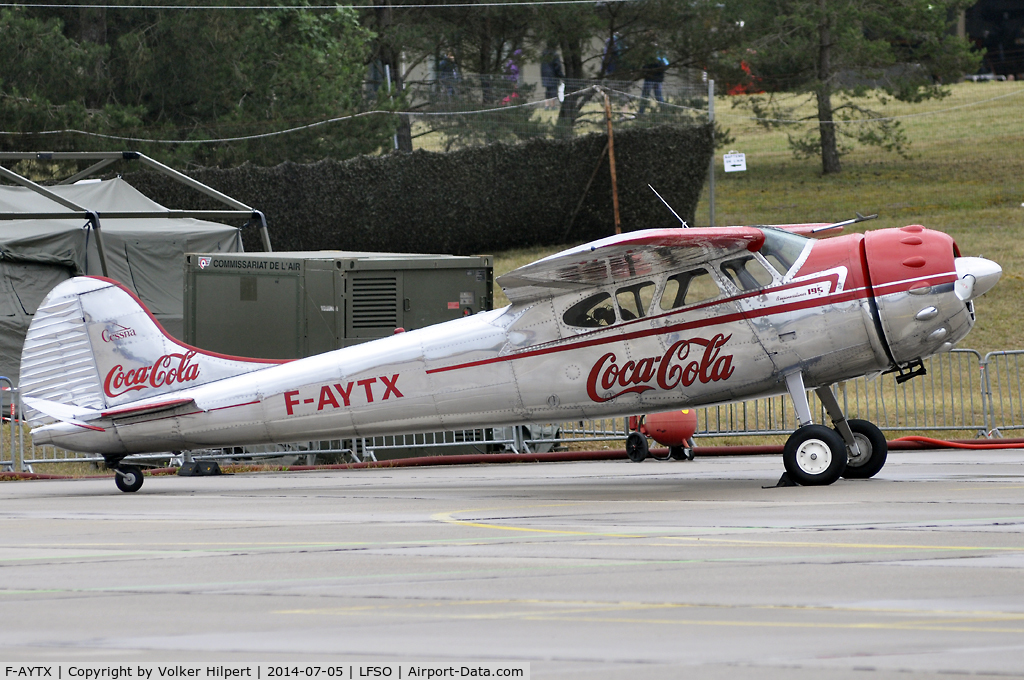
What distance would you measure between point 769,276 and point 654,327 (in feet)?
3.65

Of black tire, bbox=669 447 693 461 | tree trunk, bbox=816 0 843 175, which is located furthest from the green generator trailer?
tree trunk, bbox=816 0 843 175

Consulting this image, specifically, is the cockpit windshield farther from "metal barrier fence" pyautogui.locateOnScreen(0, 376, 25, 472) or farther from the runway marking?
"metal barrier fence" pyautogui.locateOnScreen(0, 376, 25, 472)

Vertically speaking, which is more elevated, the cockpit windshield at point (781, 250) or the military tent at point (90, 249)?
the military tent at point (90, 249)

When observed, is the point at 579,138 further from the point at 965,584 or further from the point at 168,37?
the point at 965,584

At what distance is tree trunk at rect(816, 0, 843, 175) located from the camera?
39094mm

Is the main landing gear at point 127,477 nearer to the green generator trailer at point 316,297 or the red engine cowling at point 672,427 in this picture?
the green generator trailer at point 316,297

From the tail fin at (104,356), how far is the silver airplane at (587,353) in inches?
0.6

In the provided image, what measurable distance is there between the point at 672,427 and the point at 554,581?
31.1 ft

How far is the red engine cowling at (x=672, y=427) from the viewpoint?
14961 millimetres

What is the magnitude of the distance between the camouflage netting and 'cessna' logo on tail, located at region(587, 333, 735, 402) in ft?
68.1

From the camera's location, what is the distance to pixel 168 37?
34125 mm

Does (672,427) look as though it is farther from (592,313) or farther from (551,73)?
(551,73)
